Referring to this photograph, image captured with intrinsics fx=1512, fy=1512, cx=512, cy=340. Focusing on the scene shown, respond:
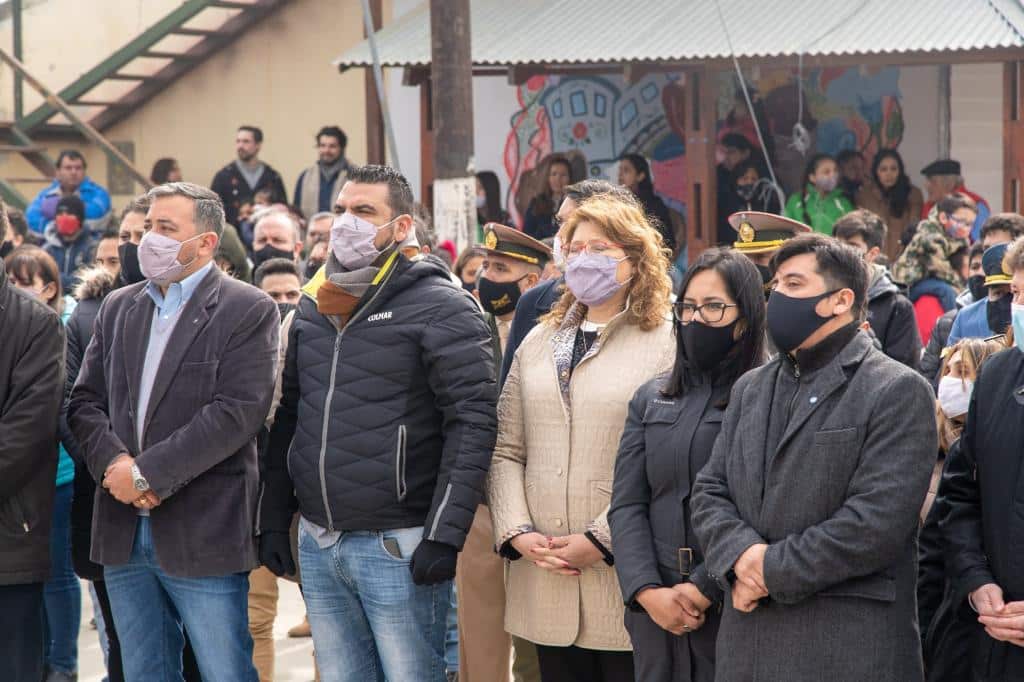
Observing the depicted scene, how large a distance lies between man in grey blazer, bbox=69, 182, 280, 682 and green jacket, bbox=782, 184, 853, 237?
8.07 metres

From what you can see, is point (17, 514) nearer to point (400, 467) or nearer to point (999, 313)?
point (400, 467)

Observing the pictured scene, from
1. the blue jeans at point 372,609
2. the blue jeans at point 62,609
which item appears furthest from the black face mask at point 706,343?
the blue jeans at point 62,609

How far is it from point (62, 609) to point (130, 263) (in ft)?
4.97

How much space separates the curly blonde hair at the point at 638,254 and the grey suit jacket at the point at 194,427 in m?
1.11

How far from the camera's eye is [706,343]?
454 cm

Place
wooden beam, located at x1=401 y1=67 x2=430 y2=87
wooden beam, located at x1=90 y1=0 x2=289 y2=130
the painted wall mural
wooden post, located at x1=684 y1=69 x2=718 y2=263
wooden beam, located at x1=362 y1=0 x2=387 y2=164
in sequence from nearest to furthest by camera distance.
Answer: wooden post, located at x1=684 y1=69 x2=718 y2=263 → wooden beam, located at x1=401 y1=67 x2=430 y2=87 → the painted wall mural → wooden beam, located at x1=362 y1=0 x2=387 y2=164 → wooden beam, located at x1=90 y1=0 x2=289 y2=130

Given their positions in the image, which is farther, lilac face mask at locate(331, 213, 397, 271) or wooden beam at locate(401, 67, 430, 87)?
wooden beam at locate(401, 67, 430, 87)

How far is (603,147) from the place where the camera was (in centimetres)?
1420

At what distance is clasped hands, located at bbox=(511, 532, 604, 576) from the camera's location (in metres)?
4.73

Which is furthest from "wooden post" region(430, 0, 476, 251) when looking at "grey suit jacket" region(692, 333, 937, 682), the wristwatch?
→ "grey suit jacket" region(692, 333, 937, 682)

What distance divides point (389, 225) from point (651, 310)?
0.92 m

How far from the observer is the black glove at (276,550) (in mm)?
5039

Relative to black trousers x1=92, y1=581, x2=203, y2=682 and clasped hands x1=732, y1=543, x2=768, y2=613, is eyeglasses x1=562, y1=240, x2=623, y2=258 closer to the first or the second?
clasped hands x1=732, y1=543, x2=768, y2=613

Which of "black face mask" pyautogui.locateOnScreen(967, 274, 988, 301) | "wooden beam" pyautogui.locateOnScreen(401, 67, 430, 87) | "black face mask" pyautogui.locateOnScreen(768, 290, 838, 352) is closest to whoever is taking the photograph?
"black face mask" pyautogui.locateOnScreen(768, 290, 838, 352)
